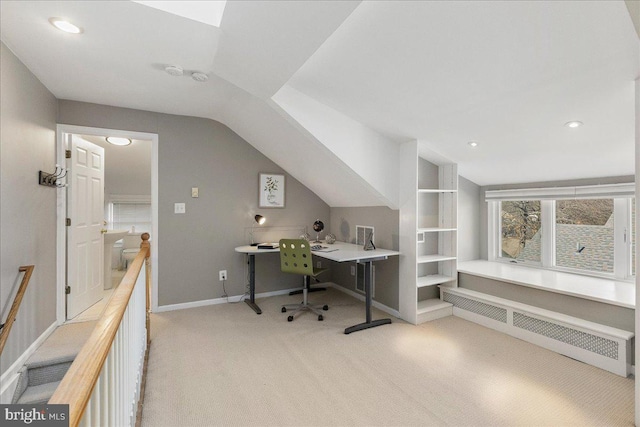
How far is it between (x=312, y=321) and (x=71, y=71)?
3016 mm

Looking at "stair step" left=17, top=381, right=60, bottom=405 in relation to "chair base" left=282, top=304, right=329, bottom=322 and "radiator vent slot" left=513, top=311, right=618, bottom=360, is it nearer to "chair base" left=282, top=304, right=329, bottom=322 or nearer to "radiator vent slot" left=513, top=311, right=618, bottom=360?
"chair base" left=282, top=304, right=329, bottom=322

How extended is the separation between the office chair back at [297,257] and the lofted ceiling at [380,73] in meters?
0.90

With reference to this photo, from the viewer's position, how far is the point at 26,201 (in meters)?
2.31

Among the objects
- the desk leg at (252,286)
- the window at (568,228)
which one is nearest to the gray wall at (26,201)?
the desk leg at (252,286)

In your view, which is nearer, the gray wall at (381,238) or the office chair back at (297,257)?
the office chair back at (297,257)

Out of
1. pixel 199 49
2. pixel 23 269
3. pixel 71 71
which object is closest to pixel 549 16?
pixel 199 49

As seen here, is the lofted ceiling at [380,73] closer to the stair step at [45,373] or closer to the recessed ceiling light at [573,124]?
the recessed ceiling light at [573,124]

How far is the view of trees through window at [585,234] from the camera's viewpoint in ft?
9.59

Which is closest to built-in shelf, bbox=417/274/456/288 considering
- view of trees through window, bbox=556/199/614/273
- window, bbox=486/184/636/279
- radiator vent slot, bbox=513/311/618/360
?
radiator vent slot, bbox=513/311/618/360

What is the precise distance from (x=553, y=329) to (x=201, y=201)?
374 cm

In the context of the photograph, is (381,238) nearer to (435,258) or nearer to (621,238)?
(435,258)

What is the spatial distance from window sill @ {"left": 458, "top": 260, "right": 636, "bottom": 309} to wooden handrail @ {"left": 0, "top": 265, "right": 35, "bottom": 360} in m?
3.86

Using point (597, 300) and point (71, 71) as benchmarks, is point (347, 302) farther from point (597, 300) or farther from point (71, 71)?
point (71, 71)

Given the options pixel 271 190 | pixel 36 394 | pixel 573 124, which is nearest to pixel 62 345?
pixel 36 394
